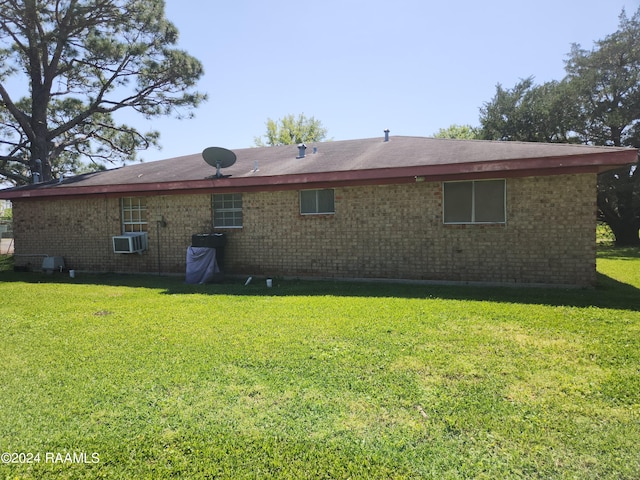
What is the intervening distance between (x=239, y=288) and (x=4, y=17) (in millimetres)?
18496

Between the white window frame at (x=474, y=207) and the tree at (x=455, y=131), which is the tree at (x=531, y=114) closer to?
the white window frame at (x=474, y=207)

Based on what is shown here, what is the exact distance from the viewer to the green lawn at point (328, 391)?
2.62m

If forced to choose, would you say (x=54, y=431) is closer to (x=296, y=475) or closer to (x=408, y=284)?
(x=296, y=475)

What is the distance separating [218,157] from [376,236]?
4631mm

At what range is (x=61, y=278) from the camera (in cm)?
1133

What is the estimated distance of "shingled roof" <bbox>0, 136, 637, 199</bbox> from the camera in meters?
7.83

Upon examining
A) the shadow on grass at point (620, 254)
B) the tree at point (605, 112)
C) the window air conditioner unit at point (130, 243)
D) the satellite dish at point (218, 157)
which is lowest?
the shadow on grass at point (620, 254)

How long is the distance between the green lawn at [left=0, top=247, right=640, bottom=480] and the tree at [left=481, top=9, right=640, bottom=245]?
57.8ft

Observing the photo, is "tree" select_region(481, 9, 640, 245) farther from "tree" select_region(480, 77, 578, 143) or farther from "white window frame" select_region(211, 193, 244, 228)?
"white window frame" select_region(211, 193, 244, 228)

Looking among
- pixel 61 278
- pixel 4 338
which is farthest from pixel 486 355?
pixel 61 278

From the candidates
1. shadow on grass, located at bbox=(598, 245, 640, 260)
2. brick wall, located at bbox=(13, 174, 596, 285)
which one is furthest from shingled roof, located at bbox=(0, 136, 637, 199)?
shadow on grass, located at bbox=(598, 245, 640, 260)

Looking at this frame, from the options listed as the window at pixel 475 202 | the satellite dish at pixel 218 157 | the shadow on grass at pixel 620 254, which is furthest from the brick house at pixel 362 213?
the shadow on grass at pixel 620 254

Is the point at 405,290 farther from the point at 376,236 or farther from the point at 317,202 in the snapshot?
the point at 317,202

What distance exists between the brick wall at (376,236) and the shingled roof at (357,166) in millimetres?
394
